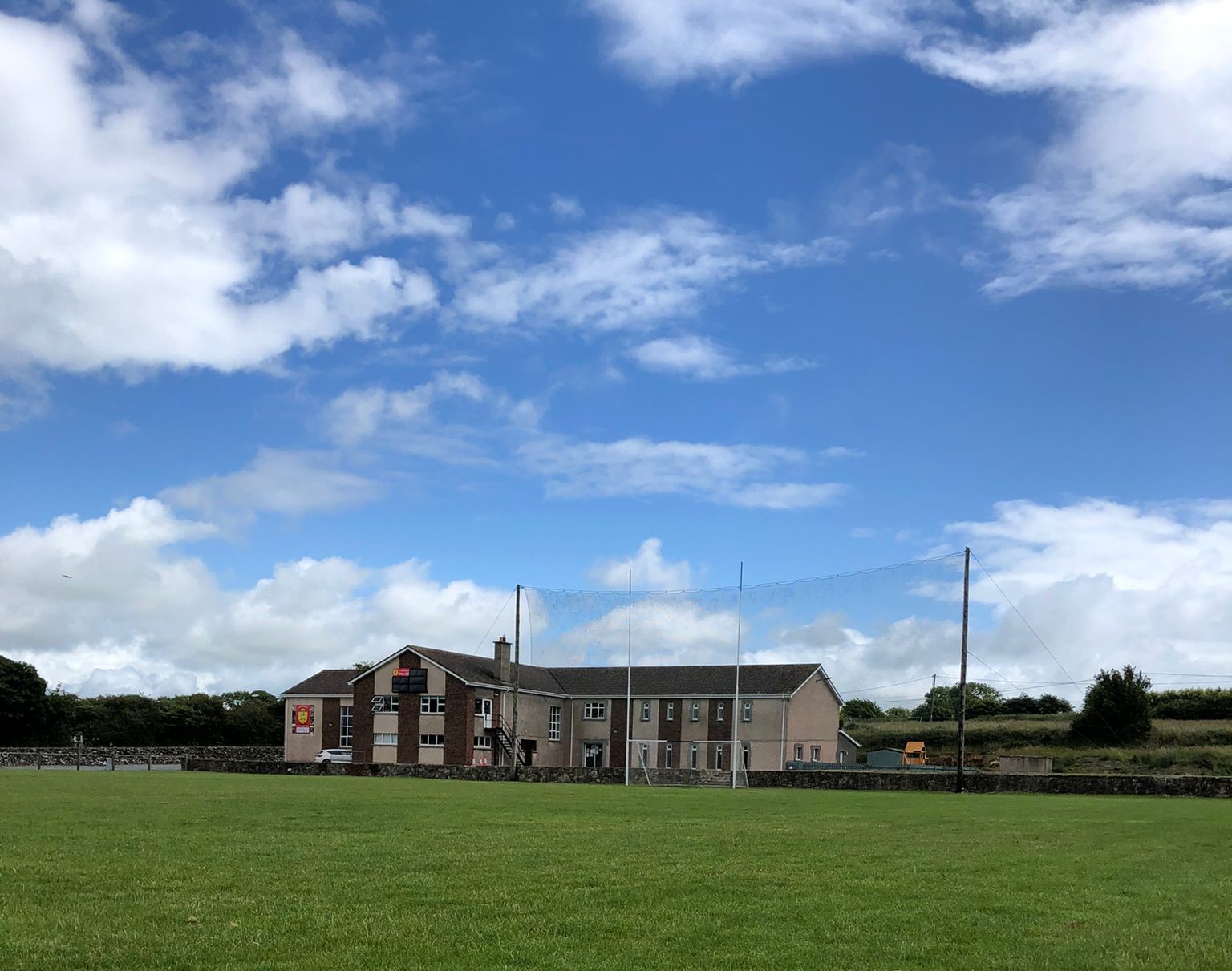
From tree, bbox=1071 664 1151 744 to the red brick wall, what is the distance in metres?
44.5

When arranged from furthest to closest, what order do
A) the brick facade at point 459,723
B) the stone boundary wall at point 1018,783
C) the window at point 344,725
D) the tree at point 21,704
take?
the tree at point 21,704 → the window at point 344,725 → the brick facade at point 459,723 → the stone boundary wall at point 1018,783

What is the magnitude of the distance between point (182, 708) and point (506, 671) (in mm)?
36323

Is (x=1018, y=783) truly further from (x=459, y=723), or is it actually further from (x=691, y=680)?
(x=459, y=723)

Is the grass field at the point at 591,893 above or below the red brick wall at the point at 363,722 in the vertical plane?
above

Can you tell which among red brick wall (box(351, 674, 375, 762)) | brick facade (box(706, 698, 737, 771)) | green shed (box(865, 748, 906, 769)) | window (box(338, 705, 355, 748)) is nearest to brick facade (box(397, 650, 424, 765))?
red brick wall (box(351, 674, 375, 762))

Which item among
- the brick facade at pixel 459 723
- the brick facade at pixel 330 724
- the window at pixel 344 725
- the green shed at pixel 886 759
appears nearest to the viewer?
the brick facade at pixel 459 723

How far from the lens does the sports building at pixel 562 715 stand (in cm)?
7194

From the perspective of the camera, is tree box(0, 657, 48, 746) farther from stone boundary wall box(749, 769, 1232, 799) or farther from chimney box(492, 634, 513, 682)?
stone boundary wall box(749, 769, 1232, 799)

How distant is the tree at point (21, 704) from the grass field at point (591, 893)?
73.0 metres

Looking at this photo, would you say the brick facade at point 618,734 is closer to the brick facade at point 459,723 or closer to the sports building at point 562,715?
the sports building at point 562,715

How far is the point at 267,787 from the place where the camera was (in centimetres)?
3581

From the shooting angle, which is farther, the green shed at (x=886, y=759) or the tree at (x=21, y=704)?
the tree at (x=21, y=704)

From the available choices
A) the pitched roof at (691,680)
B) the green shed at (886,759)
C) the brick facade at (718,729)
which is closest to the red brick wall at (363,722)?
the pitched roof at (691,680)

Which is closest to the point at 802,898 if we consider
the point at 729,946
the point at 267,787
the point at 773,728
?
the point at 729,946
